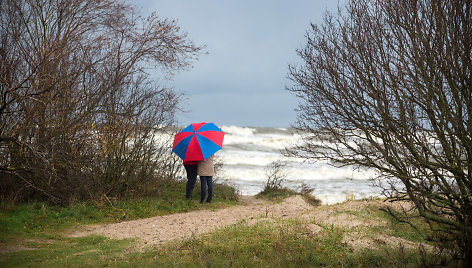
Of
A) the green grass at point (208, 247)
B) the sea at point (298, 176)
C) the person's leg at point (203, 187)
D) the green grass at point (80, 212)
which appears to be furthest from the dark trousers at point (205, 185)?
the green grass at point (208, 247)

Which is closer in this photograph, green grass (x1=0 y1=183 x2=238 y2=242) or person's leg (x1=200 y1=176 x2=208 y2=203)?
green grass (x1=0 y1=183 x2=238 y2=242)

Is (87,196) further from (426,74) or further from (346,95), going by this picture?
(426,74)

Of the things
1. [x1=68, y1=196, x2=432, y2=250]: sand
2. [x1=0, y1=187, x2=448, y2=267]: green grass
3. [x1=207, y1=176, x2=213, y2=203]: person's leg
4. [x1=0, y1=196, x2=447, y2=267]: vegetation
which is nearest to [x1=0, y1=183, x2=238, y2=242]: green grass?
[x1=0, y1=187, x2=448, y2=267]: green grass

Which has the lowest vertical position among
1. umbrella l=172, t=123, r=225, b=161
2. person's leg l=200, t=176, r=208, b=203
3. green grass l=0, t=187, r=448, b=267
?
green grass l=0, t=187, r=448, b=267

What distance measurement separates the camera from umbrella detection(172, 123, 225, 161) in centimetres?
1149

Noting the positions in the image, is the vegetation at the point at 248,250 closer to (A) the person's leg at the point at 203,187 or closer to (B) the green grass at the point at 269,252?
(B) the green grass at the point at 269,252

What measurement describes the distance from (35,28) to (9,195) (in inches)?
187

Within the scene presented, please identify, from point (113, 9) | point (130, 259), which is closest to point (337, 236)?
point (130, 259)

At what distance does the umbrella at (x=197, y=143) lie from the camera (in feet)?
37.7

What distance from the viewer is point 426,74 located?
19.0 feet

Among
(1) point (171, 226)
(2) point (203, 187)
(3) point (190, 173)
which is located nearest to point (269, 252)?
(1) point (171, 226)

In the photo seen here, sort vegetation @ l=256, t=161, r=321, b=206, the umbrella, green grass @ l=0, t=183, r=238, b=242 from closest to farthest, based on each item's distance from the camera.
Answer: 1. green grass @ l=0, t=183, r=238, b=242
2. the umbrella
3. vegetation @ l=256, t=161, r=321, b=206

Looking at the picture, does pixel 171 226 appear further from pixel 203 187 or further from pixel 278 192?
pixel 278 192

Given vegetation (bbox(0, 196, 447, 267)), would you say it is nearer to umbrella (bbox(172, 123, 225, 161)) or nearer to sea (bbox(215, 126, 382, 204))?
umbrella (bbox(172, 123, 225, 161))
